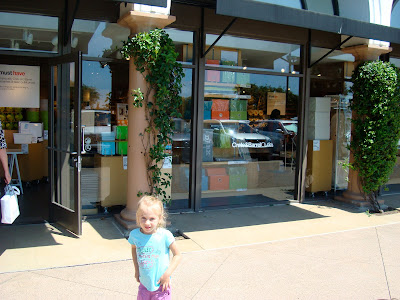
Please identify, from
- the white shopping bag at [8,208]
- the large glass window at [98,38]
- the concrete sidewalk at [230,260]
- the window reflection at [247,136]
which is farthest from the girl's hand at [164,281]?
the window reflection at [247,136]

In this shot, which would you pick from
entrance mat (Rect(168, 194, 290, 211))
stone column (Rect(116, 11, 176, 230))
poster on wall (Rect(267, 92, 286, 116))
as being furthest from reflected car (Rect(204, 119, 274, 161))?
stone column (Rect(116, 11, 176, 230))

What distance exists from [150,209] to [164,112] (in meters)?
2.89

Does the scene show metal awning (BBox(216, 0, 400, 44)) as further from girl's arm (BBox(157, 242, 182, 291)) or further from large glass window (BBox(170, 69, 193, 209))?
girl's arm (BBox(157, 242, 182, 291))

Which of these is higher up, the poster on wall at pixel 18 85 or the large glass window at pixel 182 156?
the poster on wall at pixel 18 85

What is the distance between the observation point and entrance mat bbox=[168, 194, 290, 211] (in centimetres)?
670

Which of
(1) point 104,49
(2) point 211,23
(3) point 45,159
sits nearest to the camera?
(1) point 104,49

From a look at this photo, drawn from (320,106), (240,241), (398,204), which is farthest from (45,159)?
(398,204)

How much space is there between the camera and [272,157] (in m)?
7.71

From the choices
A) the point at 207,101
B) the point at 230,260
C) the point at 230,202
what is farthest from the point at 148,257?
the point at 230,202

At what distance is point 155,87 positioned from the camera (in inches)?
208

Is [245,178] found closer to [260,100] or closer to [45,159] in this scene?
[260,100]

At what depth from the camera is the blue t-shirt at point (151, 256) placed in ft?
8.39

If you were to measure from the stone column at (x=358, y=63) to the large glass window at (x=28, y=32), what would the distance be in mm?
5113

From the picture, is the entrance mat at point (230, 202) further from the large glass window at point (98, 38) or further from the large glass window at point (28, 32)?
the large glass window at point (28, 32)
